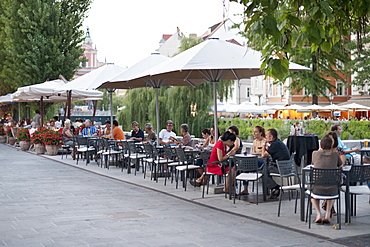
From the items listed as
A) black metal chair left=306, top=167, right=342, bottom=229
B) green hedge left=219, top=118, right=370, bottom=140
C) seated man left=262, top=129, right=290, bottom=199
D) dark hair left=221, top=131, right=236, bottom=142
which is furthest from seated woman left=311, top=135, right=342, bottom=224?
green hedge left=219, top=118, right=370, bottom=140

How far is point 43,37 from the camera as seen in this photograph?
33.5 meters

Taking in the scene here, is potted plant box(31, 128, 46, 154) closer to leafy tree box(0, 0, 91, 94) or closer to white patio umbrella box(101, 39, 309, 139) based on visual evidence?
leafy tree box(0, 0, 91, 94)

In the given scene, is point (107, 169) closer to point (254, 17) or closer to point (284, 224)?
point (284, 224)

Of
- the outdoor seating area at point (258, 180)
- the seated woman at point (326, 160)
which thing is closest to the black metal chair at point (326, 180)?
the outdoor seating area at point (258, 180)

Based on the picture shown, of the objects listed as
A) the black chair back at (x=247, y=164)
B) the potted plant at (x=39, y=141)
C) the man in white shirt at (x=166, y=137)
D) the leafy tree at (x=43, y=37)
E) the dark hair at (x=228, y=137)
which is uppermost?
the leafy tree at (x=43, y=37)

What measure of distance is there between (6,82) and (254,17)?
34.2 meters

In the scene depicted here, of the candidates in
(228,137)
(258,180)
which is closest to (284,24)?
(228,137)

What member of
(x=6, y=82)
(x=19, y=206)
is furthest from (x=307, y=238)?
(x=6, y=82)

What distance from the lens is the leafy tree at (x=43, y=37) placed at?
109 ft

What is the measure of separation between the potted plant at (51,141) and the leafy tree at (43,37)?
34.5 feet

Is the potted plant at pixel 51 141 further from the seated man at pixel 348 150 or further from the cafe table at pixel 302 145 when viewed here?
the seated man at pixel 348 150

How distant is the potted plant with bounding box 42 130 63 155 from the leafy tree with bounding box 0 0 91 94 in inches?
414

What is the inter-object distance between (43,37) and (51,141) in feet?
37.4

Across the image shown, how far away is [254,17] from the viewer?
637cm
